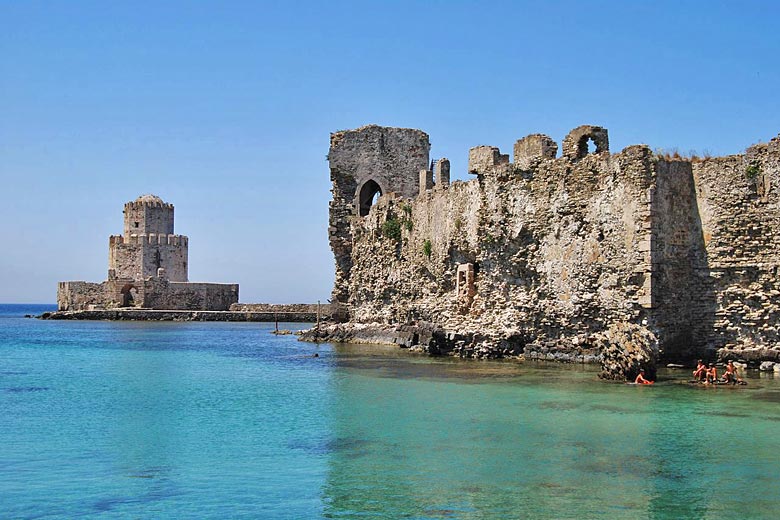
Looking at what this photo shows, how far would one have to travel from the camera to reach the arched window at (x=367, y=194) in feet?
116

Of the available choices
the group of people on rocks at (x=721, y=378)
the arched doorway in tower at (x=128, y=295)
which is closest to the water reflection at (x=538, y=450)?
the group of people on rocks at (x=721, y=378)

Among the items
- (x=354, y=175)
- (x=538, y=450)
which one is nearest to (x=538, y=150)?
(x=538, y=450)

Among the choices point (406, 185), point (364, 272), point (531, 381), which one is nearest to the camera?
point (531, 381)

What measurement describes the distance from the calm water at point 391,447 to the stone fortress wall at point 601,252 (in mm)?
1538

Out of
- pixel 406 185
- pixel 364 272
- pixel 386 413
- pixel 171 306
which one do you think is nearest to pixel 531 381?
pixel 386 413

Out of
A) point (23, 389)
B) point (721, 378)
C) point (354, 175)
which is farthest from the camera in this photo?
point (354, 175)

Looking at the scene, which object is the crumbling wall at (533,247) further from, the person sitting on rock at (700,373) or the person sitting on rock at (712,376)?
the person sitting on rock at (712,376)

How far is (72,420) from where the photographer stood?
14.2 metres

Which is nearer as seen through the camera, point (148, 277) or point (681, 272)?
point (681, 272)

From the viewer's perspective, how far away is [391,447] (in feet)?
37.7

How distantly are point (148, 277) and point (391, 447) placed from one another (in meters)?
53.8

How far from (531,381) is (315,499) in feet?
32.2

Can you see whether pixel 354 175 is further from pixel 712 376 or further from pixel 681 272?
pixel 712 376

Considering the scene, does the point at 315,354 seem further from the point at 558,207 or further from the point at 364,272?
the point at 558,207
